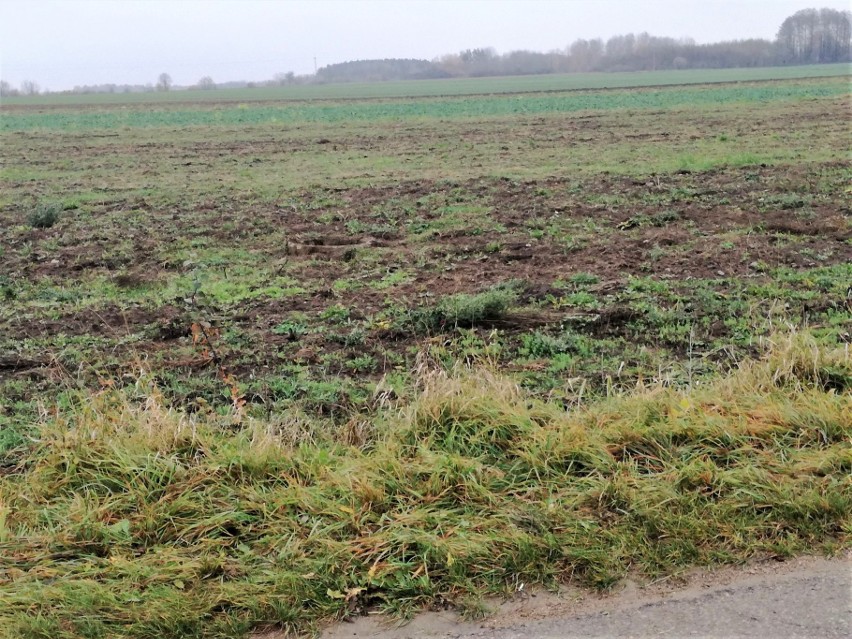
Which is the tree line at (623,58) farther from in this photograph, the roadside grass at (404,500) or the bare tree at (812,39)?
the roadside grass at (404,500)

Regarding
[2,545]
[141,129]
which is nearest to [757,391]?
[2,545]

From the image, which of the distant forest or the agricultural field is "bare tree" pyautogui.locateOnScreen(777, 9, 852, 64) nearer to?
the distant forest

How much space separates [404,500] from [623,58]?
15238 centimetres

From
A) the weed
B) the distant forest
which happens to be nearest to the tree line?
the distant forest

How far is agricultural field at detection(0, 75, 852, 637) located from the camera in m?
3.27

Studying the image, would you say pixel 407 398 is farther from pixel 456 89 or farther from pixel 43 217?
pixel 456 89

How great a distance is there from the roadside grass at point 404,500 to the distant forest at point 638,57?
118m

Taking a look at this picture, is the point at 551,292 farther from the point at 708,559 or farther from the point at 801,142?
the point at 801,142

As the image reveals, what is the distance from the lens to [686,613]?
2900mm

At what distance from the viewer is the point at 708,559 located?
127 inches

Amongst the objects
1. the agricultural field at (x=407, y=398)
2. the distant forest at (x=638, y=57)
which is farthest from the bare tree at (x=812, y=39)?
the agricultural field at (x=407, y=398)

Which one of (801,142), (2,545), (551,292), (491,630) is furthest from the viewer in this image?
(801,142)

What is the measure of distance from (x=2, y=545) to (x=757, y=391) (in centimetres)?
409

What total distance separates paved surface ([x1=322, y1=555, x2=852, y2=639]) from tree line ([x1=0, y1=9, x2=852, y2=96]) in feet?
381
